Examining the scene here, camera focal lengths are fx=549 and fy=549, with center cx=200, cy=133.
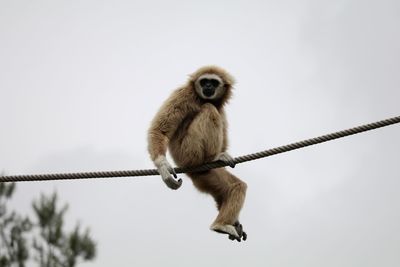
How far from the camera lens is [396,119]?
6.04 m

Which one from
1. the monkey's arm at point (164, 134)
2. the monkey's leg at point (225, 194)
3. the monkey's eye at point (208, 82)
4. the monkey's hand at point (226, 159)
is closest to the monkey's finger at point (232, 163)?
the monkey's hand at point (226, 159)

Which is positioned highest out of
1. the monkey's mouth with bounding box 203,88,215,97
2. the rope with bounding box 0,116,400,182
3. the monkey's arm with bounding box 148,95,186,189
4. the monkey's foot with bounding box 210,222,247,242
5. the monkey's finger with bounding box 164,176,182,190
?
the monkey's mouth with bounding box 203,88,215,97

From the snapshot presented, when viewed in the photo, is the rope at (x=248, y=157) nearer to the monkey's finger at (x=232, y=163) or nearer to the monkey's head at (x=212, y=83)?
the monkey's finger at (x=232, y=163)

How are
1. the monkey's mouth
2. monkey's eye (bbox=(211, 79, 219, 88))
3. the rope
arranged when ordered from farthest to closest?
monkey's eye (bbox=(211, 79, 219, 88)) < the monkey's mouth < the rope

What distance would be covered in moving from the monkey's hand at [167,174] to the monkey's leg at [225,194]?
3.14 ft

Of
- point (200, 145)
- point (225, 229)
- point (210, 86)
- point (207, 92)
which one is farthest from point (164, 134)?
point (225, 229)

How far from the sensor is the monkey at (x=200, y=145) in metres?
7.24

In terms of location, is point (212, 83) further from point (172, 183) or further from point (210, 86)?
point (172, 183)

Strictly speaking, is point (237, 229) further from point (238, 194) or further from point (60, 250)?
point (60, 250)

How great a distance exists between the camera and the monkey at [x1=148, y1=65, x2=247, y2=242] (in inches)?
285

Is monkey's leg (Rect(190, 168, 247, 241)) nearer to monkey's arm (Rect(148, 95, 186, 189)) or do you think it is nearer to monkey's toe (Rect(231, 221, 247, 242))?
monkey's toe (Rect(231, 221, 247, 242))

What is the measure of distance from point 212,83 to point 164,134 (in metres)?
1.33

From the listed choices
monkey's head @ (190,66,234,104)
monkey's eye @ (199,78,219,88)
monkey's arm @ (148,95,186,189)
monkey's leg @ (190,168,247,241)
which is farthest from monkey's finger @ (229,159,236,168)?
monkey's eye @ (199,78,219,88)

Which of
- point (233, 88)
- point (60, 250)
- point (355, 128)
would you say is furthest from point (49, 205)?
point (355, 128)
